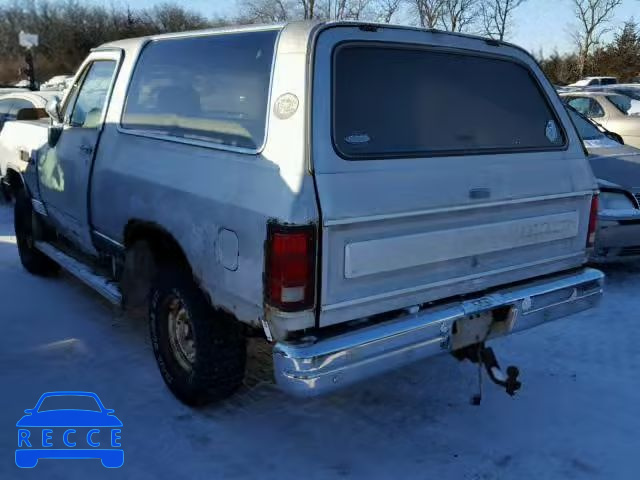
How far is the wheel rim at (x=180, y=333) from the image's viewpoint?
10.8 ft

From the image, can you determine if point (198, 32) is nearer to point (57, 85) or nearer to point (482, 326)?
point (482, 326)

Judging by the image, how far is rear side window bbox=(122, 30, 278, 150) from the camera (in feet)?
9.46

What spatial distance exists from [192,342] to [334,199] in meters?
1.18

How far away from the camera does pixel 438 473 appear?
291 cm

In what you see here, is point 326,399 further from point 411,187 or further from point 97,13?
point 97,13

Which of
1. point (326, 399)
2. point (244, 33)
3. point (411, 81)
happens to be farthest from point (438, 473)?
point (244, 33)

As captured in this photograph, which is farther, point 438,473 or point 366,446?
point 366,446

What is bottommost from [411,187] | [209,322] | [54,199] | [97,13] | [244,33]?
[209,322]

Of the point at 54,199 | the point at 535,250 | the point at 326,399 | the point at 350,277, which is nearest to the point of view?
the point at 350,277

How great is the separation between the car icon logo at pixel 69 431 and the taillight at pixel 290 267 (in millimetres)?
1210

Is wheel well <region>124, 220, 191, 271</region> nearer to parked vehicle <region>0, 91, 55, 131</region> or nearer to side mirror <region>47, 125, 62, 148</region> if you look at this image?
side mirror <region>47, 125, 62, 148</region>

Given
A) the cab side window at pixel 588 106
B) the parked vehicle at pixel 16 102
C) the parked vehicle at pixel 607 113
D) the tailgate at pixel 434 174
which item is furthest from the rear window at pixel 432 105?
the cab side window at pixel 588 106

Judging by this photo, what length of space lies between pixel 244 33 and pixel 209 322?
143 cm

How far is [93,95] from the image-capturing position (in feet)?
14.4
